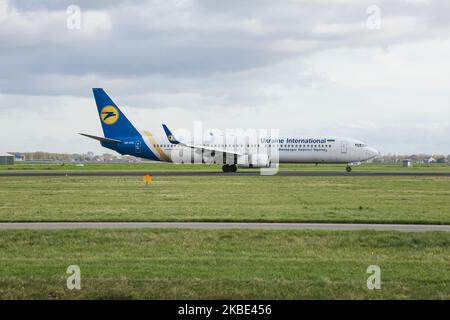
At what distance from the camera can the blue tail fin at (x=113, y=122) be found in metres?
65.0

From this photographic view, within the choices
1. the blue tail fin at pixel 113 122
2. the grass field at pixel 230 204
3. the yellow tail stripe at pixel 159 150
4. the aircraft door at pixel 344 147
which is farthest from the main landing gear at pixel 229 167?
the grass field at pixel 230 204

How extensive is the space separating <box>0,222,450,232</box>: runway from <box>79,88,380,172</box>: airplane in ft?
128

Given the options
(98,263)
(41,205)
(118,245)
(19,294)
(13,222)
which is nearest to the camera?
(19,294)

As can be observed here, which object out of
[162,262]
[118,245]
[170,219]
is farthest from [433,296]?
[170,219]

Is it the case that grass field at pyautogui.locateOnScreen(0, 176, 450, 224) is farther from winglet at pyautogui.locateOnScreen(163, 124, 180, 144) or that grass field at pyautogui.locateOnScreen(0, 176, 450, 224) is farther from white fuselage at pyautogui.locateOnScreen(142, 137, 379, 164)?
white fuselage at pyautogui.locateOnScreen(142, 137, 379, 164)

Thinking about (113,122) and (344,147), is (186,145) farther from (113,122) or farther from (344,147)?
(344,147)

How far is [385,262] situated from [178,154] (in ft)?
165

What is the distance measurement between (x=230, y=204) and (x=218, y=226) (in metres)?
7.44

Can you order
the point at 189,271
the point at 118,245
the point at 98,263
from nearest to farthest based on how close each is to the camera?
the point at 189,271
the point at 98,263
the point at 118,245

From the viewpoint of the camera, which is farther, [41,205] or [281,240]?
[41,205]

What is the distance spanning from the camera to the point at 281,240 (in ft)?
55.8

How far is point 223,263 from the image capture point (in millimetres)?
13805

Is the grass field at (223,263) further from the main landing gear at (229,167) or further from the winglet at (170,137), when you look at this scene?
the winglet at (170,137)

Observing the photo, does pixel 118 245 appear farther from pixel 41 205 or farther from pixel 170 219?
pixel 41 205
